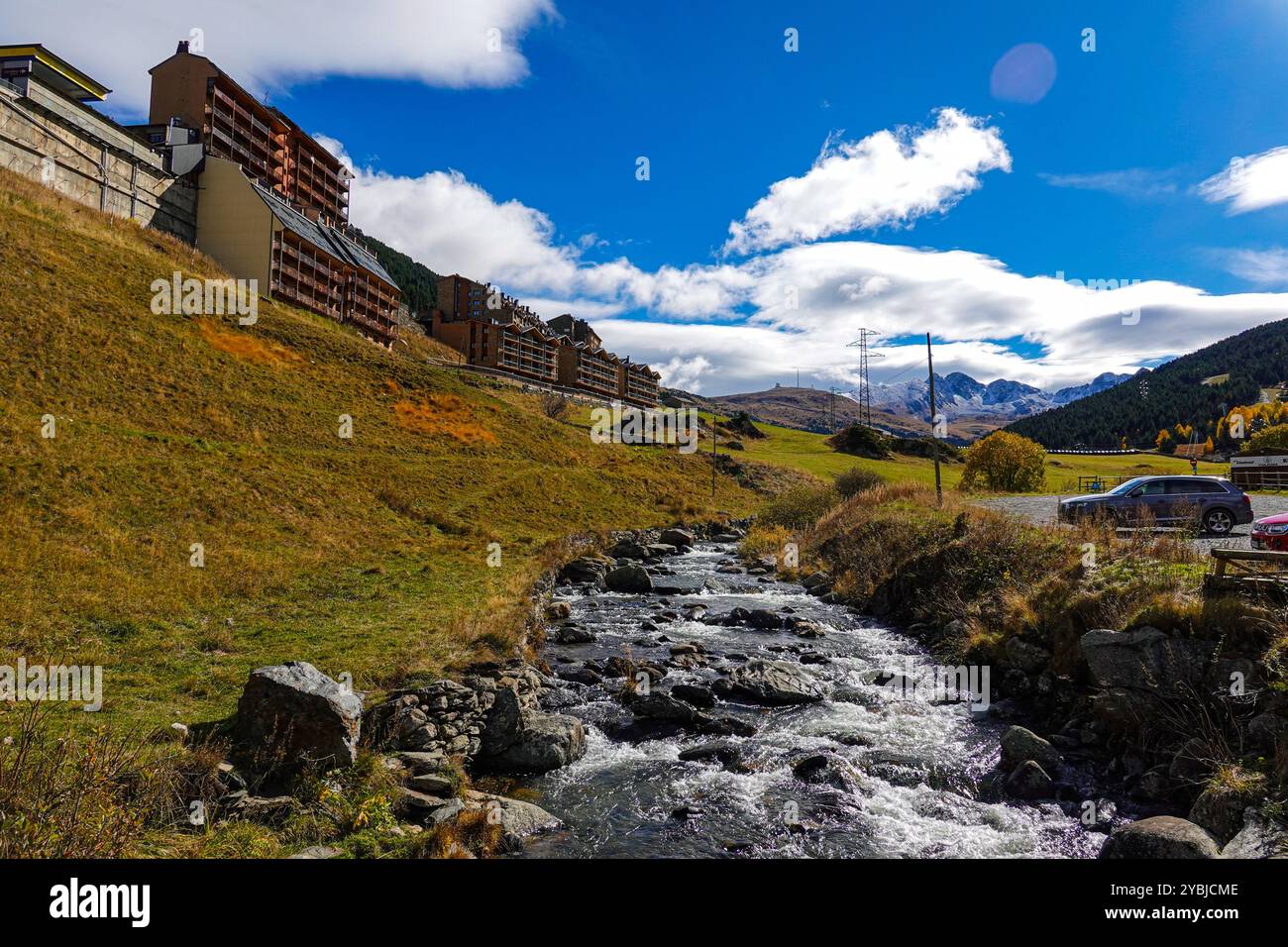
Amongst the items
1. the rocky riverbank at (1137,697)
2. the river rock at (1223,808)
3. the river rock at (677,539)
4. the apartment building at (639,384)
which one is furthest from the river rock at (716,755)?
the apartment building at (639,384)

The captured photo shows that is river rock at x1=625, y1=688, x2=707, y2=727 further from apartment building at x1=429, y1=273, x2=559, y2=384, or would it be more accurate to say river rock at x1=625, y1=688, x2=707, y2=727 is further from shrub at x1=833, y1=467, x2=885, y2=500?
apartment building at x1=429, y1=273, x2=559, y2=384

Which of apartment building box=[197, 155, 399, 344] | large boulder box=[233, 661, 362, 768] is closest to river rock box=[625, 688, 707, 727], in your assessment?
large boulder box=[233, 661, 362, 768]

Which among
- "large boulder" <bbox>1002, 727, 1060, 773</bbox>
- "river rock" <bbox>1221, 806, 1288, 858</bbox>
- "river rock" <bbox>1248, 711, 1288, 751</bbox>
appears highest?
"river rock" <bbox>1248, 711, 1288, 751</bbox>

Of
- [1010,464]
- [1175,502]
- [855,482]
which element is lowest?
[1175,502]

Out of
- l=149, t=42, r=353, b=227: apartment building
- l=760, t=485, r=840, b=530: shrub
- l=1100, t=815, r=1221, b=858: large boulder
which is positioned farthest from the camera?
l=149, t=42, r=353, b=227: apartment building

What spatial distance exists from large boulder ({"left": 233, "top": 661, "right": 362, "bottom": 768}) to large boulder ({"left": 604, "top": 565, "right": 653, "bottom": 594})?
19671 millimetres

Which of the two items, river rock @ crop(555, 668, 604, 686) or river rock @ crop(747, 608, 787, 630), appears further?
river rock @ crop(747, 608, 787, 630)

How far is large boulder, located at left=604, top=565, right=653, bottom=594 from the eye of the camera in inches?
1143

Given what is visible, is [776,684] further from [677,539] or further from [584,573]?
[677,539]

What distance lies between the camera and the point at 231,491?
2703 cm

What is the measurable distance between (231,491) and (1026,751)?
29.6 metres

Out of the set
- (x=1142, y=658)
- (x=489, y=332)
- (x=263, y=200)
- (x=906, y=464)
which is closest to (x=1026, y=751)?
(x=1142, y=658)

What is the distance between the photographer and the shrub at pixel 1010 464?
55.9 meters
